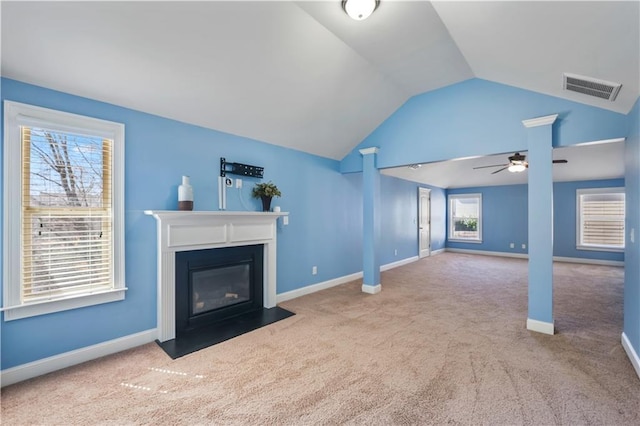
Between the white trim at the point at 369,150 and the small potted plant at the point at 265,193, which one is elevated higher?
the white trim at the point at 369,150

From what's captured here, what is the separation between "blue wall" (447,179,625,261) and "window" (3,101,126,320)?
9040mm

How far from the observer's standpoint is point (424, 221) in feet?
25.9

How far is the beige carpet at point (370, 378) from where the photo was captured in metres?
1.79

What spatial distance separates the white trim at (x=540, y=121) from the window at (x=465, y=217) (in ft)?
19.8

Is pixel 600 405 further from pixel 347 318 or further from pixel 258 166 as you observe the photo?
pixel 258 166

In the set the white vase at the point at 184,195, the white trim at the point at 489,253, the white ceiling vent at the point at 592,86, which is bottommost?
the white trim at the point at 489,253

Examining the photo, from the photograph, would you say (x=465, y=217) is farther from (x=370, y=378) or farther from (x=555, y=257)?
(x=370, y=378)

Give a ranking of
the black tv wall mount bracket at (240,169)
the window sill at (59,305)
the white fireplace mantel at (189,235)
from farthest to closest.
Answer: the black tv wall mount bracket at (240,169) < the white fireplace mantel at (189,235) < the window sill at (59,305)

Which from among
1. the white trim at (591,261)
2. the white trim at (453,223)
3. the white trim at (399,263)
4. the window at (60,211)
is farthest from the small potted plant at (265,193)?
the white trim at (591,261)

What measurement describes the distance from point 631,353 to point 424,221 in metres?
5.59

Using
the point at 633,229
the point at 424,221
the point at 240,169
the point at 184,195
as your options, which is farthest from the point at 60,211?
the point at 424,221

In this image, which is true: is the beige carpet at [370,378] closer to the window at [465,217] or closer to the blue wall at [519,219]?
the blue wall at [519,219]

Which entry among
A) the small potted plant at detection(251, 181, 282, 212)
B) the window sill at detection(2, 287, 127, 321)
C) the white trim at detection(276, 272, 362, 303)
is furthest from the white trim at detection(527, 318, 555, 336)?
the window sill at detection(2, 287, 127, 321)

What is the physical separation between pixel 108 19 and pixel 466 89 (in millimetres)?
3797
